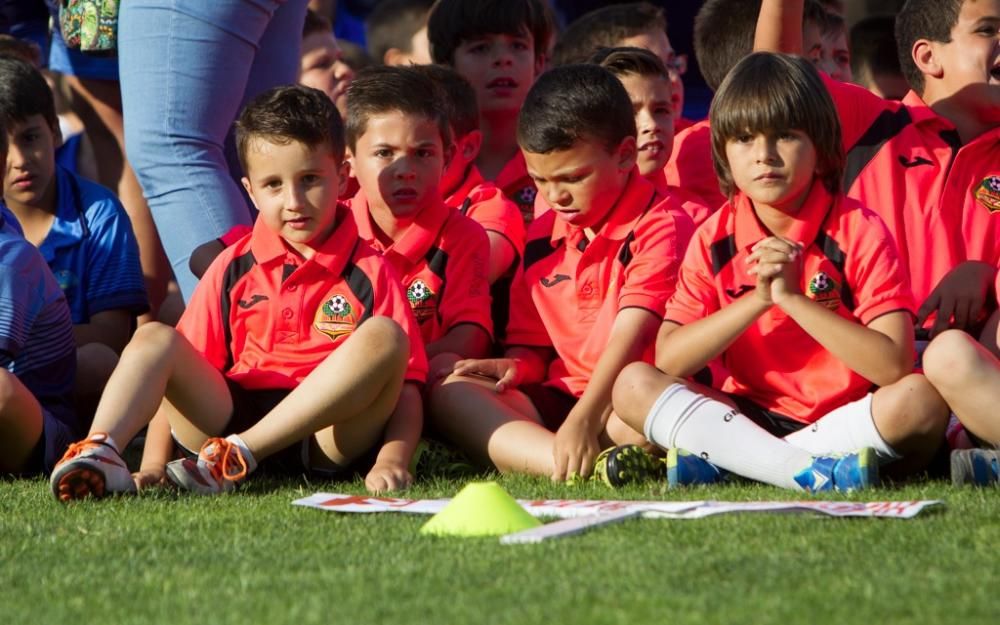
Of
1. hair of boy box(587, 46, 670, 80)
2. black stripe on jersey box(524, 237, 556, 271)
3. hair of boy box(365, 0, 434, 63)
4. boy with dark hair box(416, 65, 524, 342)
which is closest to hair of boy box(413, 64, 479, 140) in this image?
boy with dark hair box(416, 65, 524, 342)

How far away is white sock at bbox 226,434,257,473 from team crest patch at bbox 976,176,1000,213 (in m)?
2.43

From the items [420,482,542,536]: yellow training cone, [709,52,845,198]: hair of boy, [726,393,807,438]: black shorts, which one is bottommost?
[726,393,807,438]: black shorts

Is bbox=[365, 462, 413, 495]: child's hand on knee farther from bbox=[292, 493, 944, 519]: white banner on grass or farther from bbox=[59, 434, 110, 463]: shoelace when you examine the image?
bbox=[59, 434, 110, 463]: shoelace

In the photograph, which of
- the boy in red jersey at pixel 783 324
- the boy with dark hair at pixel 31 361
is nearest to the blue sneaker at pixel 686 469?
the boy in red jersey at pixel 783 324

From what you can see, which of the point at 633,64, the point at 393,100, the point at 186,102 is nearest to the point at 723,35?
the point at 633,64

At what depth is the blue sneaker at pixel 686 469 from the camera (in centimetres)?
423

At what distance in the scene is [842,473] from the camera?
3.99 m

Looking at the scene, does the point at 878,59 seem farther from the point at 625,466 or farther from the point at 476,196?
the point at 625,466

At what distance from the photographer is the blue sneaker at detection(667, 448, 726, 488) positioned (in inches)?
166

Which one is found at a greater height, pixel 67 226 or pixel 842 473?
pixel 67 226

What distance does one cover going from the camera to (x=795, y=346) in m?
4.48

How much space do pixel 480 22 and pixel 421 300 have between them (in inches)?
67.7

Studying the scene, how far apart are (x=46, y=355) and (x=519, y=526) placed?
238cm

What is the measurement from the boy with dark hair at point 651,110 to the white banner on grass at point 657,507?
201 centimetres
